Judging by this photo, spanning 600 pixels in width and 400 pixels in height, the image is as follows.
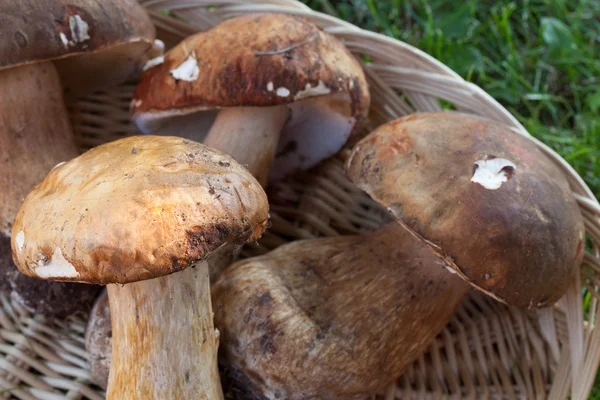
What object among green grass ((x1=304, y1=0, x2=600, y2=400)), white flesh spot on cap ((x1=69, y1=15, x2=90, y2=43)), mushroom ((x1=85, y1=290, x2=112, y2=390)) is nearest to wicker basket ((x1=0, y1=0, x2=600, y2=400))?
mushroom ((x1=85, y1=290, x2=112, y2=390))

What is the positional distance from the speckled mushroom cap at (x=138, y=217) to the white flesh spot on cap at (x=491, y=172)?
0.46 metres

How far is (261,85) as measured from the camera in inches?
51.6

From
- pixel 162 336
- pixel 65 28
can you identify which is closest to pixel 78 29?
pixel 65 28

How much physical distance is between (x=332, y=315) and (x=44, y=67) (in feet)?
3.25

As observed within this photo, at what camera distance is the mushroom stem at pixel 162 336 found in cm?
111

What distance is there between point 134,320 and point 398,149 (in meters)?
0.66

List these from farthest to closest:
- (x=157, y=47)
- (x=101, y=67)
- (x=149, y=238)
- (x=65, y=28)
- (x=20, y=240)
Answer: (x=101, y=67) < (x=157, y=47) < (x=65, y=28) < (x=20, y=240) < (x=149, y=238)

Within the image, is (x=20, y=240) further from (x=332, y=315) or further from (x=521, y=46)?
(x=521, y=46)

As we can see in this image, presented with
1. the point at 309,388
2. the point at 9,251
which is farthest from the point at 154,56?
the point at 309,388

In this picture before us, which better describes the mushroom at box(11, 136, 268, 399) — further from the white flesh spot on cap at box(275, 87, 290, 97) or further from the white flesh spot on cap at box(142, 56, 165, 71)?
the white flesh spot on cap at box(142, 56, 165, 71)

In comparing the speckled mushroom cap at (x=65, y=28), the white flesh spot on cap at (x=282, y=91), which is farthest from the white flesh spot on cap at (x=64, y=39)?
the white flesh spot on cap at (x=282, y=91)

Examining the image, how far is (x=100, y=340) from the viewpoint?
4.67 feet

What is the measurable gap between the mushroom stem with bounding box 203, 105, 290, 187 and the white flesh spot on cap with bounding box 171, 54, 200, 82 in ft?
0.62

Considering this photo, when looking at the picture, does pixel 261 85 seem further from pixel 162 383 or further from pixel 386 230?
pixel 162 383
